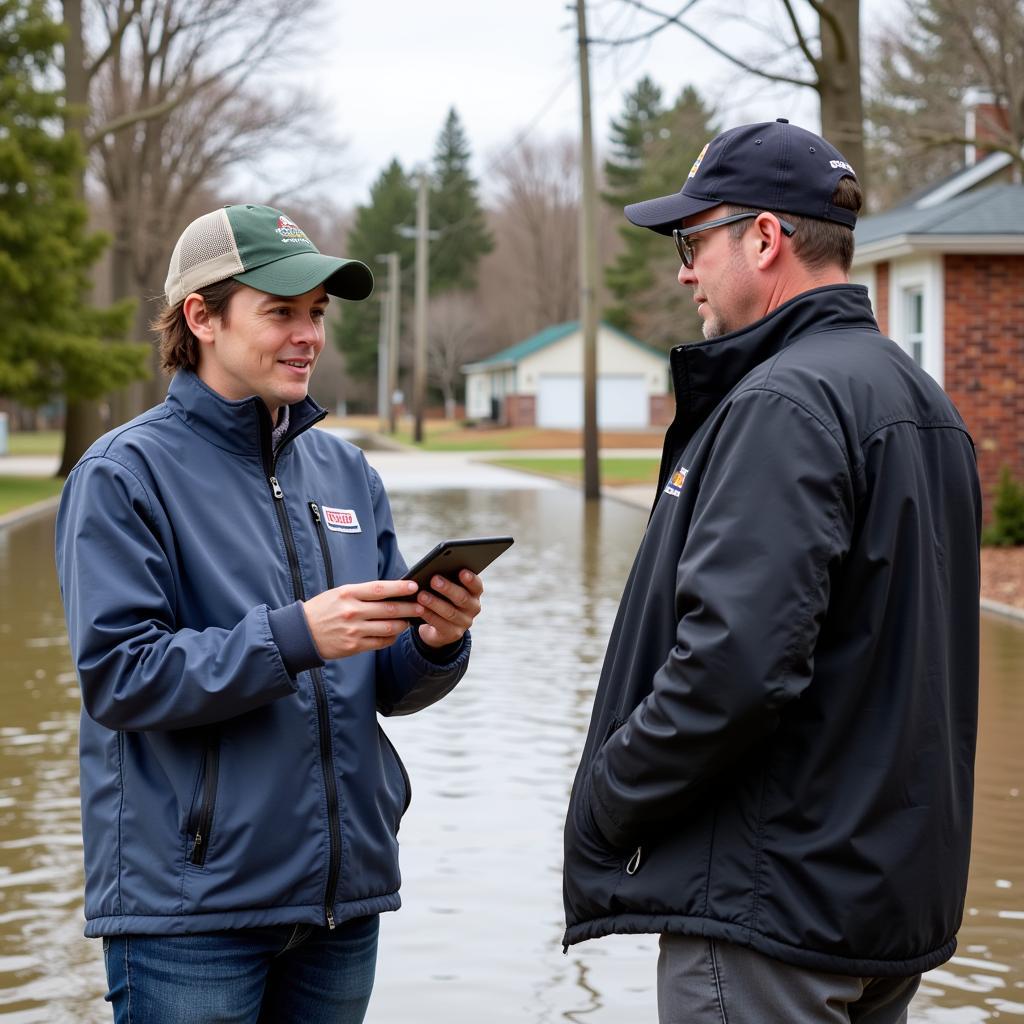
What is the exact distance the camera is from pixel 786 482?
236 centimetres

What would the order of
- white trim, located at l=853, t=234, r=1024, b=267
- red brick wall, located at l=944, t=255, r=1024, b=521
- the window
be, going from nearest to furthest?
1. white trim, located at l=853, t=234, r=1024, b=267
2. red brick wall, located at l=944, t=255, r=1024, b=521
3. the window

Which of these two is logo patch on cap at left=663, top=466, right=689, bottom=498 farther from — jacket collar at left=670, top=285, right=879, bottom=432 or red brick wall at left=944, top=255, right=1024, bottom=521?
red brick wall at left=944, top=255, right=1024, bottom=521

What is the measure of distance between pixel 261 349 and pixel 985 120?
2900cm

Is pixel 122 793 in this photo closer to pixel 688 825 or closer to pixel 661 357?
pixel 688 825

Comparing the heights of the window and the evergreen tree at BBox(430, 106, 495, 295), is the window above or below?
below

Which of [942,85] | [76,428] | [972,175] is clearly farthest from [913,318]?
[942,85]

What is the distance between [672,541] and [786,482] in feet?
0.88

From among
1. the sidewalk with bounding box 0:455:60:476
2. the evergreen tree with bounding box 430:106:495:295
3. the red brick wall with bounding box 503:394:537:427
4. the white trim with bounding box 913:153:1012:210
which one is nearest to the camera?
the white trim with bounding box 913:153:1012:210

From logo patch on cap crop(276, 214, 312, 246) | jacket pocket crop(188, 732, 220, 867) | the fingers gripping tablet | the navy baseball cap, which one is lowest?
jacket pocket crop(188, 732, 220, 867)

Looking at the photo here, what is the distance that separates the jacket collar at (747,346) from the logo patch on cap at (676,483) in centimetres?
5

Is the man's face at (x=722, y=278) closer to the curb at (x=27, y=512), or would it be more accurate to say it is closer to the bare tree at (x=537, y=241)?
the curb at (x=27, y=512)

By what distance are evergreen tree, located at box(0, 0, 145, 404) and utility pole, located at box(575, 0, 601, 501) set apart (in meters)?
9.30

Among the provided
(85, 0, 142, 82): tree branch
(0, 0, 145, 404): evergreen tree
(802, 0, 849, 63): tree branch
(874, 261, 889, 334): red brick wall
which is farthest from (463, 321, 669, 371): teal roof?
(802, 0, 849, 63): tree branch

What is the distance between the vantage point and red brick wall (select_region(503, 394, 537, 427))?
6725cm
